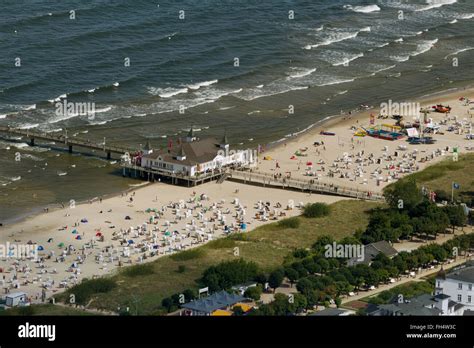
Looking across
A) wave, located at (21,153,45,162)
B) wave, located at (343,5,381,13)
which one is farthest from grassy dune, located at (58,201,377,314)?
wave, located at (343,5,381,13)

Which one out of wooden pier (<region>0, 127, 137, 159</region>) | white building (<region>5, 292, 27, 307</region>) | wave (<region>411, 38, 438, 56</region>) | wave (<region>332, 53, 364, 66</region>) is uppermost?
wave (<region>411, 38, 438, 56</region>)

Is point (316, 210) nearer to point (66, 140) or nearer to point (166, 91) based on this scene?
point (66, 140)

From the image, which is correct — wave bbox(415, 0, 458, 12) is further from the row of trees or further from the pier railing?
the row of trees

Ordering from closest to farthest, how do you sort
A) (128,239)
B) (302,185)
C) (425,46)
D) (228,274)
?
(228,274)
(128,239)
(302,185)
(425,46)

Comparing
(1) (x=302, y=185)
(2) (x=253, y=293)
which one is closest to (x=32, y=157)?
(1) (x=302, y=185)

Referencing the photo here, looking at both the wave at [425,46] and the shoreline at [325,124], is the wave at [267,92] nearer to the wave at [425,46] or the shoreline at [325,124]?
the shoreline at [325,124]

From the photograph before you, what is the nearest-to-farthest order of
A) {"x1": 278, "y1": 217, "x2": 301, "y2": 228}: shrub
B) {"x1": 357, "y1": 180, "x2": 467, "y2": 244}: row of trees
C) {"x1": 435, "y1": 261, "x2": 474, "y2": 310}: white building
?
1. {"x1": 435, "y1": 261, "x2": 474, "y2": 310}: white building
2. {"x1": 357, "y1": 180, "x2": 467, "y2": 244}: row of trees
3. {"x1": 278, "y1": 217, "x2": 301, "y2": 228}: shrub

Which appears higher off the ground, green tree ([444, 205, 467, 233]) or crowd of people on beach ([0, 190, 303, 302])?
green tree ([444, 205, 467, 233])
